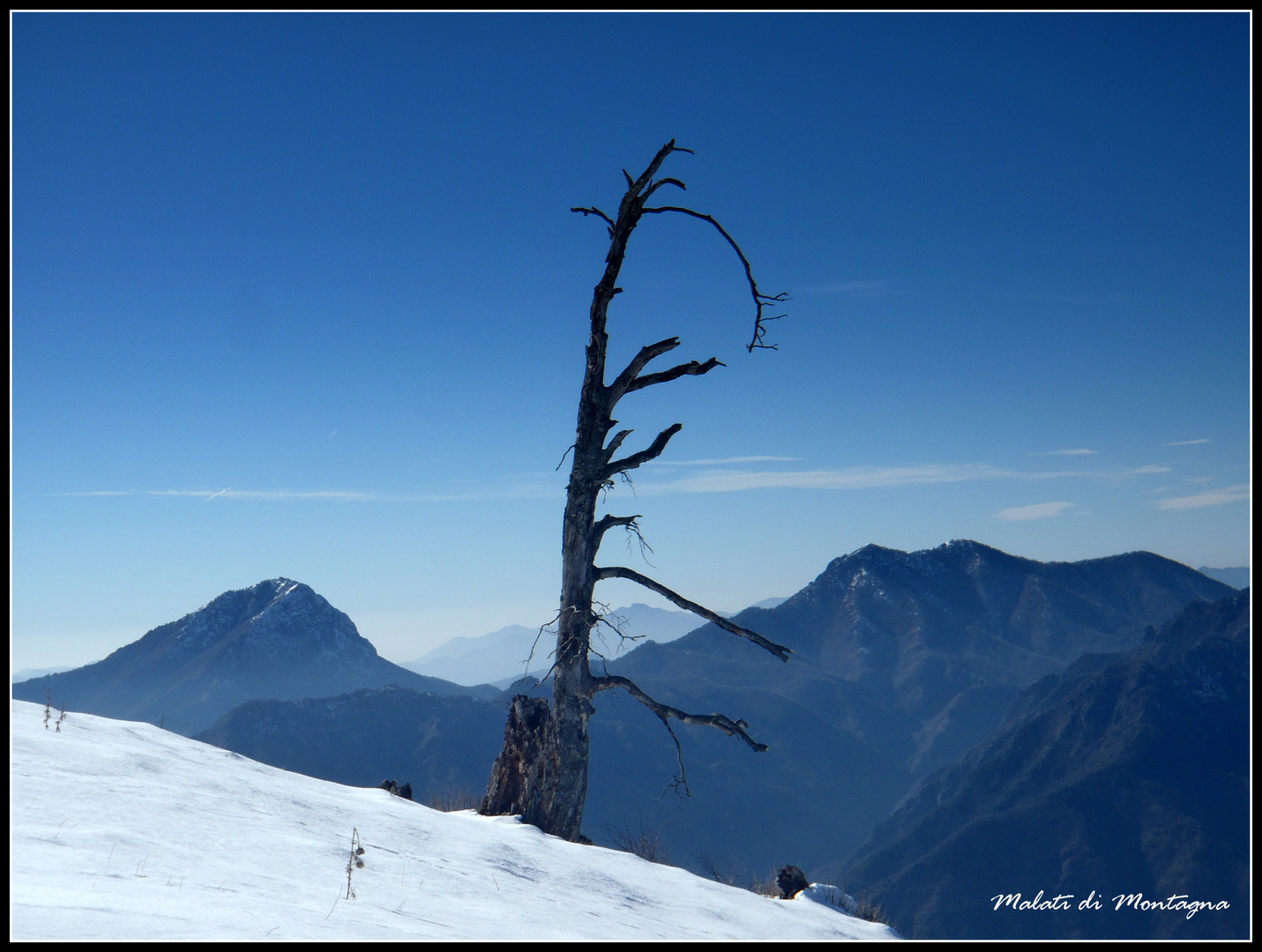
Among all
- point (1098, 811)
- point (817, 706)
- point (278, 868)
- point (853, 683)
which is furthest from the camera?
point (853, 683)

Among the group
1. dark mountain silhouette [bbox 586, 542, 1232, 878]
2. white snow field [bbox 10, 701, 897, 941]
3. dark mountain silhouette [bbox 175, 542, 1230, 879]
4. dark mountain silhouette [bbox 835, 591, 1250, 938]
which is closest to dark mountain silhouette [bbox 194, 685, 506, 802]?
dark mountain silhouette [bbox 175, 542, 1230, 879]

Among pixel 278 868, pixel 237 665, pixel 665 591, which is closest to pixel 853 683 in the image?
pixel 237 665

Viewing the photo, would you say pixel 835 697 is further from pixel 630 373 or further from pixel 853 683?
pixel 630 373

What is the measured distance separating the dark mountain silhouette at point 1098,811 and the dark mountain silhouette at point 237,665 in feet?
229

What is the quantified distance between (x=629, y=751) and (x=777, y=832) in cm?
2211

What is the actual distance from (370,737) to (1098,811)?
84.4 meters

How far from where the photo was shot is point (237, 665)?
12650cm

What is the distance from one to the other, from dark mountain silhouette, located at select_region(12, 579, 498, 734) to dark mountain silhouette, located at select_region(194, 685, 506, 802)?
82.2 feet

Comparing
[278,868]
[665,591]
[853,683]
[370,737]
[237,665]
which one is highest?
[665,591]

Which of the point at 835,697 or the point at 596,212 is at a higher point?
the point at 596,212

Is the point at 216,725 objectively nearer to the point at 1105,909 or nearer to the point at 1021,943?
the point at 1105,909

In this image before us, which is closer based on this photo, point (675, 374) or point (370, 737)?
point (675, 374)

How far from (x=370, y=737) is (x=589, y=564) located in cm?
9168

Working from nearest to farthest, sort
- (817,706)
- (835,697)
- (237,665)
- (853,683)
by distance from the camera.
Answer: (237,665), (817,706), (835,697), (853,683)
